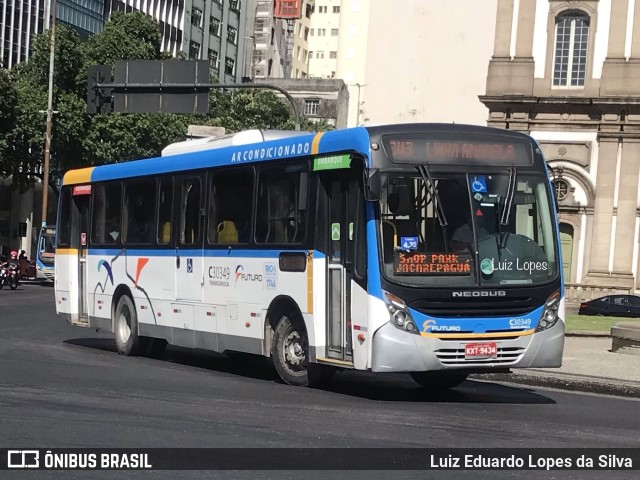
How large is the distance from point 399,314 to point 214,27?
9708 centimetres

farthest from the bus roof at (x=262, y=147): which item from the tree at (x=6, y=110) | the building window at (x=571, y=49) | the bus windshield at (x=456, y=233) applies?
the tree at (x=6, y=110)

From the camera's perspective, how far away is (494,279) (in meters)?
15.6

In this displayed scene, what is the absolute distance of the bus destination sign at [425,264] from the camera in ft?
50.6

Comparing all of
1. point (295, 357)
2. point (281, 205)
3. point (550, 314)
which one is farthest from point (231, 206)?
point (550, 314)

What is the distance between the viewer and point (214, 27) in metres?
111

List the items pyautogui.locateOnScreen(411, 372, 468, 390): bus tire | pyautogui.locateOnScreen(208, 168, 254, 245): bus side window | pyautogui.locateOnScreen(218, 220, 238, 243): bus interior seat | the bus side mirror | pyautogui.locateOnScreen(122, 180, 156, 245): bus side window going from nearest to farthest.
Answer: the bus side mirror → pyautogui.locateOnScreen(411, 372, 468, 390): bus tire → pyautogui.locateOnScreen(208, 168, 254, 245): bus side window → pyautogui.locateOnScreen(218, 220, 238, 243): bus interior seat → pyautogui.locateOnScreen(122, 180, 156, 245): bus side window

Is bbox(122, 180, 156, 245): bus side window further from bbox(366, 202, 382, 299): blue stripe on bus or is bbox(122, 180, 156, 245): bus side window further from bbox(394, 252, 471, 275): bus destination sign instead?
bbox(394, 252, 471, 275): bus destination sign

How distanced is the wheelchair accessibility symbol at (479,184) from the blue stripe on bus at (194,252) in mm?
1897

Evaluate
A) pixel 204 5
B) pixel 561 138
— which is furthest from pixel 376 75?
pixel 561 138

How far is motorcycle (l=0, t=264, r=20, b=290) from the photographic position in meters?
53.7

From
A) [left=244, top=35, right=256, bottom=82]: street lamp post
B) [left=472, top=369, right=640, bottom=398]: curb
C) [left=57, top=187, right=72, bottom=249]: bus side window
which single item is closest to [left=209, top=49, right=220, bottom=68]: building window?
[left=244, top=35, right=256, bottom=82]: street lamp post

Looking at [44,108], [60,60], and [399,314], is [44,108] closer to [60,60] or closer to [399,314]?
[60,60]

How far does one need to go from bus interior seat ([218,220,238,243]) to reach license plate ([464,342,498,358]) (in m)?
4.11
